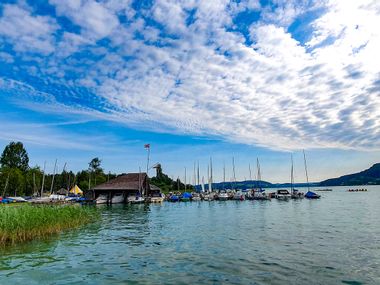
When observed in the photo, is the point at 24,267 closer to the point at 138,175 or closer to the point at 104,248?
the point at 104,248

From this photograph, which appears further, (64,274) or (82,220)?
(82,220)

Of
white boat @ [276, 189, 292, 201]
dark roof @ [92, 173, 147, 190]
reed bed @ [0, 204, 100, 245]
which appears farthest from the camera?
white boat @ [276, 189, 292, 201]

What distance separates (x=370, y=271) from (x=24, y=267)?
52.5 feet

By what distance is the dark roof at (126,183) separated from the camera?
258 ft

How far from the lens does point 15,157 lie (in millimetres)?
112688

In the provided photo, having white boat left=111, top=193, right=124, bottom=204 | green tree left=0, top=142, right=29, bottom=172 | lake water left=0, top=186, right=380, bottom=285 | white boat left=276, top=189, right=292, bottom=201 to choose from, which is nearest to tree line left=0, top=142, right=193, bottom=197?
green tree left=0, top=142, right=29, bottom=172

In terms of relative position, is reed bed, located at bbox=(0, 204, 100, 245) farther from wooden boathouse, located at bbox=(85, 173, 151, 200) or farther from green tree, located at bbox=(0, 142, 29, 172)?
green tree, located at bbox=(0, 142, 29, 172)

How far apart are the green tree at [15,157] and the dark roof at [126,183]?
47.3 metres

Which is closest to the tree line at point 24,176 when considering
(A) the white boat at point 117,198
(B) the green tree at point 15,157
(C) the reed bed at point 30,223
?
(B) the green tree at point 15,157

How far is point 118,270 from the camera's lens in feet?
49.3

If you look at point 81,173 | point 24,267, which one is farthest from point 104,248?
point 81,173

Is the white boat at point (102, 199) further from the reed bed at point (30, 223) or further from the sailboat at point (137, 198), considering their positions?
the reed bed at point (30, 223)

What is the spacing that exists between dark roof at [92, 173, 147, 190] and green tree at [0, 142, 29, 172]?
4728 cm

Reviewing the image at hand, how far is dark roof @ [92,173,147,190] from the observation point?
78.8 metres
